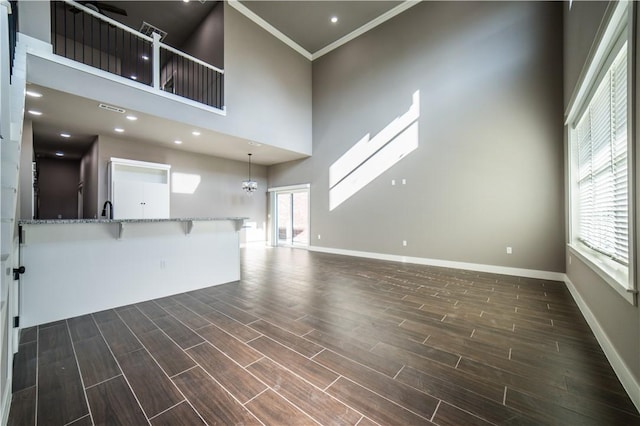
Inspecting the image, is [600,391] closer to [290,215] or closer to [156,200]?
[156,200]

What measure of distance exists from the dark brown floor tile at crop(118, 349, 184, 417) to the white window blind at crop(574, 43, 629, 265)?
312 cm

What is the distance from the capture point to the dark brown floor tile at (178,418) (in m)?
1.36

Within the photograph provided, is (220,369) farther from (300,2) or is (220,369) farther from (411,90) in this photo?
(300,2)

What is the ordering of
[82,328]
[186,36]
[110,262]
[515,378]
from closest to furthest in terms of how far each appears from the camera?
[515,378], [82,328], [110,262], [186,36]

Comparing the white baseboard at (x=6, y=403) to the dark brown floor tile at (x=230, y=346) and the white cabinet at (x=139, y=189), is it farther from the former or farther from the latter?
the white cabinet at (x=139, y=189)

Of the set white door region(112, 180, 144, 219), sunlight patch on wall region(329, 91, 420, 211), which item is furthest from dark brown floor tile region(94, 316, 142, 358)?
sunlight patch on wall region(329, 91, 420, 211)

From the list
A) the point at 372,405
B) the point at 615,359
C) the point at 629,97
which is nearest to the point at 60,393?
the point at 372,405

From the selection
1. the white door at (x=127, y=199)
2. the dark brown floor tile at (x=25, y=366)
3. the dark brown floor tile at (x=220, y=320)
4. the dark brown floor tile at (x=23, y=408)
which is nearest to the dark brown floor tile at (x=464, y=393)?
the dark brown floor tile at (x=220, y=320)

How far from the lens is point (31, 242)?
8.39 ft

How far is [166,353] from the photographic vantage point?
2.04m

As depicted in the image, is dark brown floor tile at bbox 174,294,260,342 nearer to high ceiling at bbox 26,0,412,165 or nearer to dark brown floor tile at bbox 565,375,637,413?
dark brown floor tile at bbox 565,375,637,413

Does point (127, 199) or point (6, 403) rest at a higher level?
point (127, 199)

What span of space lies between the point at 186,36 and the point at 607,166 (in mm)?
9724

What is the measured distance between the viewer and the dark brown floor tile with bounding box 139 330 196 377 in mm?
1854
